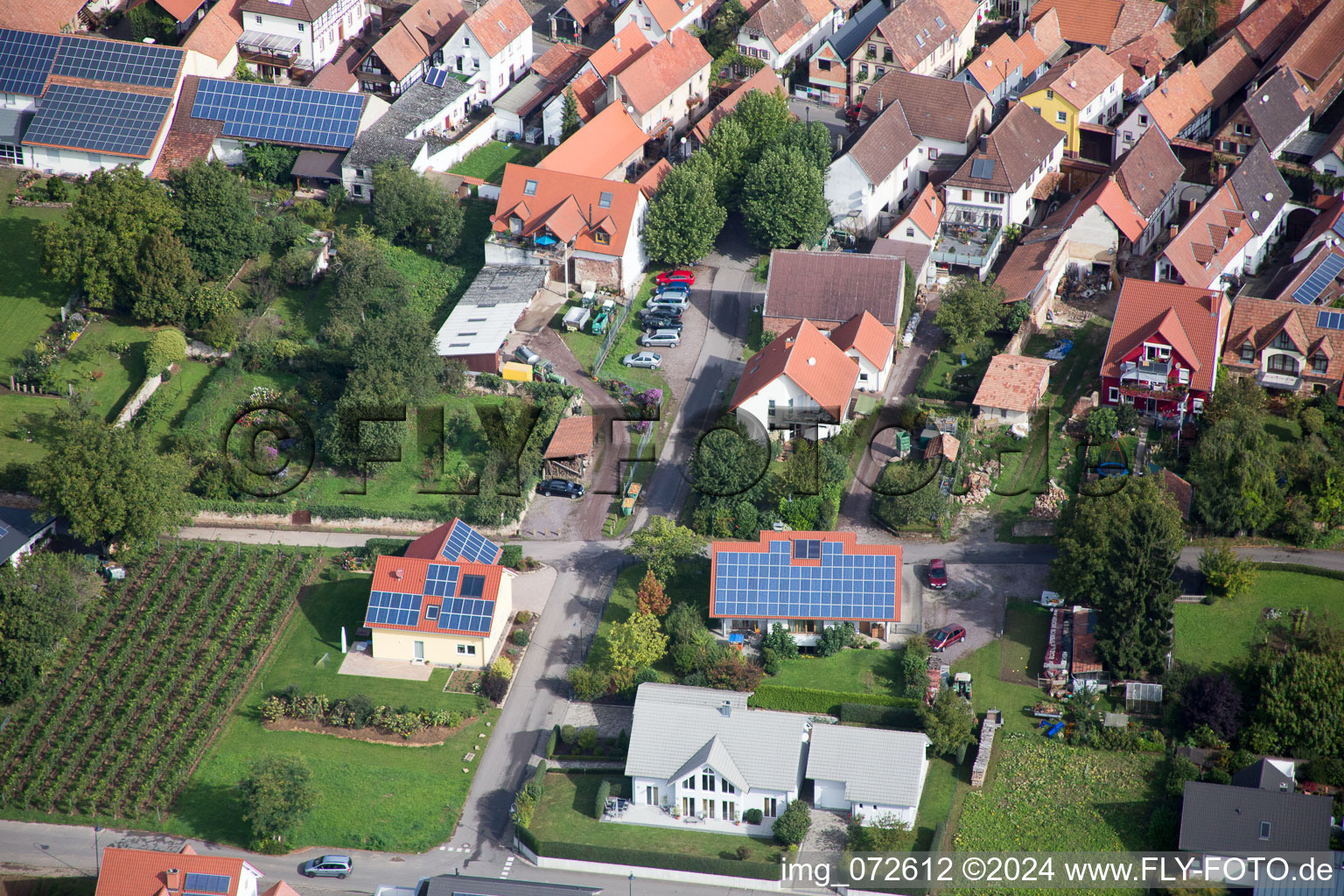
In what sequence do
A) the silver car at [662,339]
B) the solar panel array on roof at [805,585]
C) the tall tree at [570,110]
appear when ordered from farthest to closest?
the tall tree at [570,110], the silver car at [662,339], the solar panel array on roof at [805,585]

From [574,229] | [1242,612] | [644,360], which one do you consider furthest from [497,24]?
[1242,612]

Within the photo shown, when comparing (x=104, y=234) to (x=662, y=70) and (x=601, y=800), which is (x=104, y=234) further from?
(x=601, y=800)

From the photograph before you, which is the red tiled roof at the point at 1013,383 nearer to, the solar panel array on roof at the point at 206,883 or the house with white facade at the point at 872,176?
the house with white facade at the point at 872,176

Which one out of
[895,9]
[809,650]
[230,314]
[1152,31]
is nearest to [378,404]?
[230,314]

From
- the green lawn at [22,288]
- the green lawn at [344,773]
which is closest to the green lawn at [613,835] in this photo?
the green lawn at [344,773]

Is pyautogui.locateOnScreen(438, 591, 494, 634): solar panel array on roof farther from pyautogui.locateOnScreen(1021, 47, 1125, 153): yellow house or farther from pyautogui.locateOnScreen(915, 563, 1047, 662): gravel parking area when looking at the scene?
pyautogui.locateOnScreen(1021, 47, 1125, 153): yellow house

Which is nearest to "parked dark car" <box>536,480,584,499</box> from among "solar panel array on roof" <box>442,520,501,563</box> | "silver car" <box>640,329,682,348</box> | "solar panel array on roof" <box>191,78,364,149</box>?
"solar panel array on roof" <box>442,520,501,563</box>

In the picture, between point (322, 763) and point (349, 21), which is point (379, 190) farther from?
point (322, 763)
